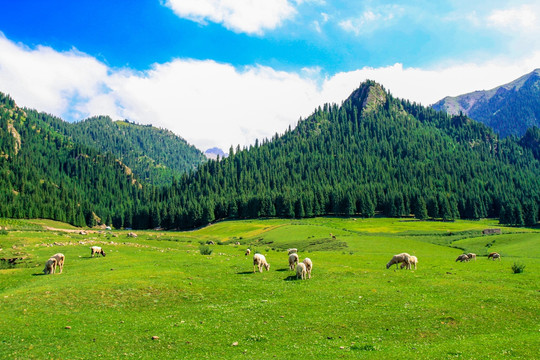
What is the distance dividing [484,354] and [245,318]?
1337cm

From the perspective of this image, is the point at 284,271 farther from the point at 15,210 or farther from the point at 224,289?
the point at 15,210

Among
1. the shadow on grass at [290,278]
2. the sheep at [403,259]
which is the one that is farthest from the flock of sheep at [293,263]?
the shadow on grass at [290,278]

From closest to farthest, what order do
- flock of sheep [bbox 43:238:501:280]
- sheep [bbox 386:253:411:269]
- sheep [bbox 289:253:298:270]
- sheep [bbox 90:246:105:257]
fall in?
1. flock of sheep [bbox 43:238:501:280]
2. sheep [bbox 289:253:298:270]
3. sheep [bbox 386:253:411:269]
4. sheep [bbox 90:246:105:257]

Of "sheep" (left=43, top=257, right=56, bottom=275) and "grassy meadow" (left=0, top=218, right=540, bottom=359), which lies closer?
"grassy meadow" (left=0, top=218, right=540, bottom=359)

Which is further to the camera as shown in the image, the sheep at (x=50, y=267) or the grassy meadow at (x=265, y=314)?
the sheep at (x=50, y=267)

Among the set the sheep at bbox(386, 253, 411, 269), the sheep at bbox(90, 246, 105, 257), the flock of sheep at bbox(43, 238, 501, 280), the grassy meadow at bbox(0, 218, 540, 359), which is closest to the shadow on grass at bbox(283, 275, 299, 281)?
the grassy meadow at bbox(0, 218, 540, 359)

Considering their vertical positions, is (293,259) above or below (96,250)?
below

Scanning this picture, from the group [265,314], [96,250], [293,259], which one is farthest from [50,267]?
[293,259]

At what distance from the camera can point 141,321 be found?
2086 centimetres

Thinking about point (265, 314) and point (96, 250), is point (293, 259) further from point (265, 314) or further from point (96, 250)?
point (96, 250)

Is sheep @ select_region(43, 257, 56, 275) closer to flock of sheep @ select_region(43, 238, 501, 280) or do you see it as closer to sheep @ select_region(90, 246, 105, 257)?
flock of sheep @ select_region(43, 238, 501, 280)

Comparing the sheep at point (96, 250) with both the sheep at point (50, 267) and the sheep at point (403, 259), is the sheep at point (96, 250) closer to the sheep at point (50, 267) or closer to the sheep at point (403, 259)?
the sheep at point (50, 267)

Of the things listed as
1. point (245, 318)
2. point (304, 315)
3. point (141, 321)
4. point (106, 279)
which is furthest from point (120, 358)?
point (106, 279)

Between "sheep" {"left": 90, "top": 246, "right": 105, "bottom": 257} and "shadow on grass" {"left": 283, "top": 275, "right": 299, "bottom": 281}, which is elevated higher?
"sheep" {"left": 90, "top": 246, "right": 105, "bottom": 257}
